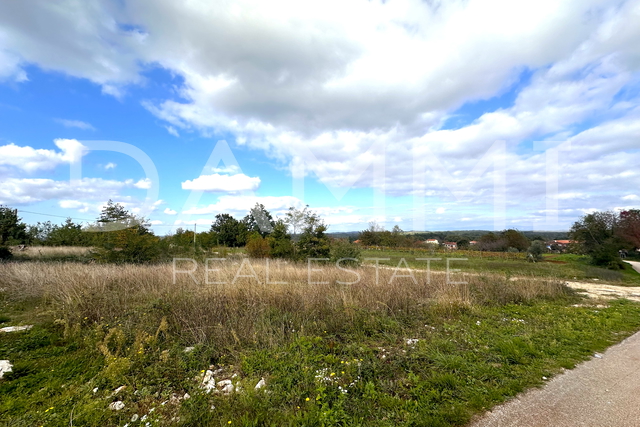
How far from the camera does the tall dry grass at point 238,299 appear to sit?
511 centimetres

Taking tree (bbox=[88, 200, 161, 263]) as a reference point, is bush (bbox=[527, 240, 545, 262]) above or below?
below

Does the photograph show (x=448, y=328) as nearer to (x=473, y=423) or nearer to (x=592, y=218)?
(x=473, y=423)

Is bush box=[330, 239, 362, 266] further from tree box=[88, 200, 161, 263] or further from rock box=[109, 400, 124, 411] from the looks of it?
rock box=[109, 400, 124, 411]

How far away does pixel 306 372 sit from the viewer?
350 cm

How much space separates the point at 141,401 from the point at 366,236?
55838mm

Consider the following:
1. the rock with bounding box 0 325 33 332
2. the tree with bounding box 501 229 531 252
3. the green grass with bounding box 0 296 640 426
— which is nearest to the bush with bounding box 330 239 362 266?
the green grass with bounding box 0 296 640 426

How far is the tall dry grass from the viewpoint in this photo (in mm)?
5109

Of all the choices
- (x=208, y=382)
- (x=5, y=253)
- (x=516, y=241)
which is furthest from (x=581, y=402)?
(x=516, y=241)

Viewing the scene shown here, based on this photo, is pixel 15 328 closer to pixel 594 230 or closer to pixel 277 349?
pixel 277 349

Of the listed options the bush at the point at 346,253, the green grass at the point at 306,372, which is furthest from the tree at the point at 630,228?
the green grass at the point at 306,372

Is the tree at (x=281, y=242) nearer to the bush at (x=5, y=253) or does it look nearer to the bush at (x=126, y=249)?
the bush at (x=126, y=249)

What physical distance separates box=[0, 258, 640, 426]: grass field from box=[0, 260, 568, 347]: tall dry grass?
4cm

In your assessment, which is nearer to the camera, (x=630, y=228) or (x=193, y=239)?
(x=193, y=239)

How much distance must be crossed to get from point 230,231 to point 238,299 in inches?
1638
